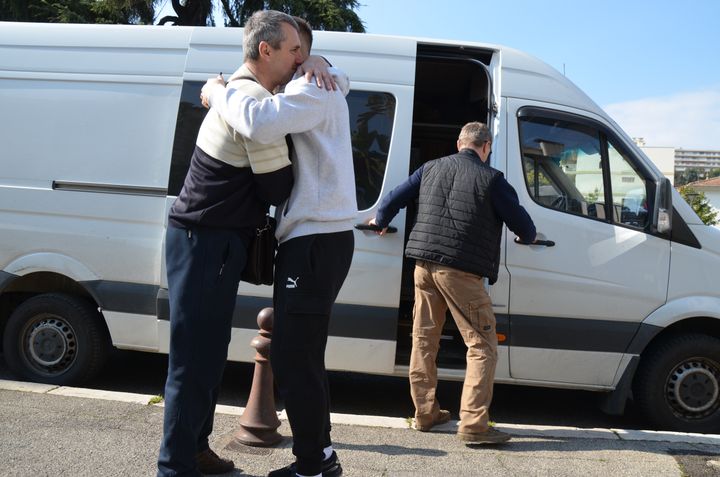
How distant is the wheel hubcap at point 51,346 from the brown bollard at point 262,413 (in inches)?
73.2

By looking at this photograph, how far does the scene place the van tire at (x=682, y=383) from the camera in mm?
4195

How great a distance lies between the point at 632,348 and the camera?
4176mm

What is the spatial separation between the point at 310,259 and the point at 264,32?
0.86 metres

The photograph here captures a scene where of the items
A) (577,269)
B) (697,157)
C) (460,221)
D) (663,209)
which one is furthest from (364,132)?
(697,157)

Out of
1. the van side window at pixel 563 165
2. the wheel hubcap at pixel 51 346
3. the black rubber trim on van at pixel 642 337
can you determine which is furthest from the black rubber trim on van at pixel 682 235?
the wheel hubcap at pixel 51 346

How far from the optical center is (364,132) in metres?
4.30

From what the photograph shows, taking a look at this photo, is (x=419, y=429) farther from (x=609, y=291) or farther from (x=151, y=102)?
(x=151, y=102)

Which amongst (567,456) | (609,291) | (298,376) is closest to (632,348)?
(609,291)

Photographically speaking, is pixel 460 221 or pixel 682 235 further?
pixel 682 235

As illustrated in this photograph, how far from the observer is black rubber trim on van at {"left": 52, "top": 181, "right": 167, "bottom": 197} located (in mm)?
4316

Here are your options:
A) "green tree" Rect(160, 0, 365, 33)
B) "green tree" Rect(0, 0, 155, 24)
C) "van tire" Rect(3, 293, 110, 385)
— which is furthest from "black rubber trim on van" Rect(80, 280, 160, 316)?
"green tree" Rect(0, 0, 155, 24)

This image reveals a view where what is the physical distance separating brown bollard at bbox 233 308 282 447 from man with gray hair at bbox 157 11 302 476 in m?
0.92

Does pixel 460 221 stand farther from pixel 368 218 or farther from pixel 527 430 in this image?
pixel 527 430

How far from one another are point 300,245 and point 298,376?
1.65 feet
